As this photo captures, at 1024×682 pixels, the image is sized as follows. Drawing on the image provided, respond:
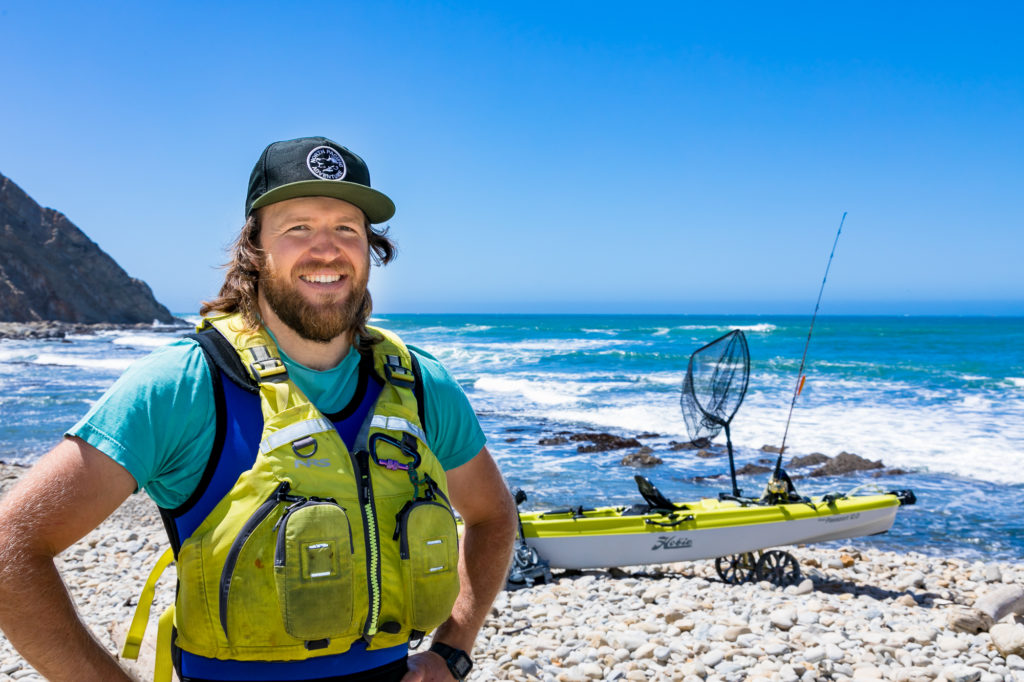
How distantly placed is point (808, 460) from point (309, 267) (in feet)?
50.7

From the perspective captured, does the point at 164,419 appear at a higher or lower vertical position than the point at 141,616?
higher

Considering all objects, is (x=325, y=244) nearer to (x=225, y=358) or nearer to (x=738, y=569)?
(x=225, y=358)

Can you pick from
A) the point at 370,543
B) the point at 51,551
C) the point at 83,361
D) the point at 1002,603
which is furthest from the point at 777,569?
the point at 83,361

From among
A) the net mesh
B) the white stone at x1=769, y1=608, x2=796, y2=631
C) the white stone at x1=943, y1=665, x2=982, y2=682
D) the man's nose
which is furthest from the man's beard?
the net mesh

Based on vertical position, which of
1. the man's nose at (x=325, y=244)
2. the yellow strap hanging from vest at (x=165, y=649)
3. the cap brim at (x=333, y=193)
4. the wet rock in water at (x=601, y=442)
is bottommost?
the wet rock in water at (x=601, y=442)

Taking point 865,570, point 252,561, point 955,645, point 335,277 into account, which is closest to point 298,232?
point 335,277

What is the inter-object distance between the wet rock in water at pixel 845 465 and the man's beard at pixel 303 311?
1435 centimetres

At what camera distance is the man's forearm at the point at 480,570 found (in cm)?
195

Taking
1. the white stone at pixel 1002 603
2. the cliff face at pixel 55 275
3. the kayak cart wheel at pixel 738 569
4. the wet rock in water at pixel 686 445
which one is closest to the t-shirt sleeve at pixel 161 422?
the white stone at pixel 1002 603

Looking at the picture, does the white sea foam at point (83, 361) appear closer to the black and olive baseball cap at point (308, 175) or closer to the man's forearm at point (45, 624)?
the black and olive baseball cap at point (308, 175)

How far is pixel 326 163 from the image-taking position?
1.81 meters

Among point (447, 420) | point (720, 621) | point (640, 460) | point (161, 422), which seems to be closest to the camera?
A: point (161, 422)

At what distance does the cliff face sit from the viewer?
6669 cm

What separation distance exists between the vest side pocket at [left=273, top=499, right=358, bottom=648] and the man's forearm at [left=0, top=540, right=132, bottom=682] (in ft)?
1.20
